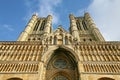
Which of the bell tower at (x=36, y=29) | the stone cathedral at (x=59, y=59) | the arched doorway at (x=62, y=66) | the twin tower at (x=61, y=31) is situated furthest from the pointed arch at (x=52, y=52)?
the bell tower at (x=36, y=29)

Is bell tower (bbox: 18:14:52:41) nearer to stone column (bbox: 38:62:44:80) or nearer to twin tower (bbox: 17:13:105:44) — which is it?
twin tower (bbox: 17:13:105:44)

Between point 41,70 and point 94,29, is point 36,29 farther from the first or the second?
point 41,70

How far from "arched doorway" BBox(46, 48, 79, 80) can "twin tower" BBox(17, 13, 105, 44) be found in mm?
1793

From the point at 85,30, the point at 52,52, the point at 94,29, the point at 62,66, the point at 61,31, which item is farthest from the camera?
the point at 85,30

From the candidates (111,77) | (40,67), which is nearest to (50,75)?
(40,67)

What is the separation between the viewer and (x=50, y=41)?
21.5 m

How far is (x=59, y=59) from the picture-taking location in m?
20.4

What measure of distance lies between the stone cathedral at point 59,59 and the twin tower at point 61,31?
19 centimetres

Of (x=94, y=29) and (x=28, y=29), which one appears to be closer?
(x=94, y=29)

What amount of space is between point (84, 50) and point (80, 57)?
146 cm

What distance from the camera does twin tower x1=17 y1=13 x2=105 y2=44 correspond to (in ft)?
73.6

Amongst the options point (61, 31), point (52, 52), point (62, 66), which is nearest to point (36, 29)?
point (61, 31)

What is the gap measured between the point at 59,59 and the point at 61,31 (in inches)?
187

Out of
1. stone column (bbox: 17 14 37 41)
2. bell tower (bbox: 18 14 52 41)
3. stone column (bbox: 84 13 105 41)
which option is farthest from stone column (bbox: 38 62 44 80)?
stone column (bbox: 84 13 105 41)
